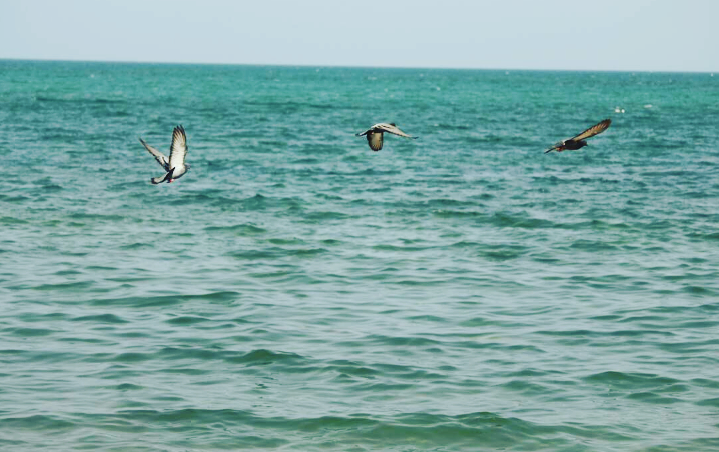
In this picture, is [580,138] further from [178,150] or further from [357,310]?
[178,150]

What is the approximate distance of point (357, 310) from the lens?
15.2 metres

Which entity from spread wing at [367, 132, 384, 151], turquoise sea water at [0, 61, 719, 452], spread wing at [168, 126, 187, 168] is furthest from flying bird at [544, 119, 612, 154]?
spread wing at [168, 126, 187, 168]

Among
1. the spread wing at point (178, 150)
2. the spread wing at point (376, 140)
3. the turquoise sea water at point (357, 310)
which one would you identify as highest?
the spread wing at point (376, 140)

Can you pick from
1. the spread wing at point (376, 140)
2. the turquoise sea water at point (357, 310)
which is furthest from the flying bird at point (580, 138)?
the turquoise sea water at point (357, 310)

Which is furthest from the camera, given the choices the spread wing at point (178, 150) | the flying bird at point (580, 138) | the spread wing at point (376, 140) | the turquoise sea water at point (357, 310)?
the spread wing at point (376, 140)

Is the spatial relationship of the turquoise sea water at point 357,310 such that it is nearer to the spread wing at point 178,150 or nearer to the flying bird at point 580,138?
the spread wing at point 178,150

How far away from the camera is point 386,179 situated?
31391 millimetres

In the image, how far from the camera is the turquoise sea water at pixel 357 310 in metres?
10.9

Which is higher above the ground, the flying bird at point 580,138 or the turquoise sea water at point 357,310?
the flying bird at point 580,138

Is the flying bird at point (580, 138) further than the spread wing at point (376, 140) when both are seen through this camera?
No

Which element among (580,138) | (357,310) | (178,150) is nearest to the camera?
(580,138)

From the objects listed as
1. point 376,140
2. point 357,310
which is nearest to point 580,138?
point 376,140

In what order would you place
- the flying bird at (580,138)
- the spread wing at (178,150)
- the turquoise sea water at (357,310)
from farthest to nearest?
the spread wing at (178,150), the flying bird at (580,138), the turquoise sea water at (357,310)

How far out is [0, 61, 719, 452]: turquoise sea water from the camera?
35.6ft
